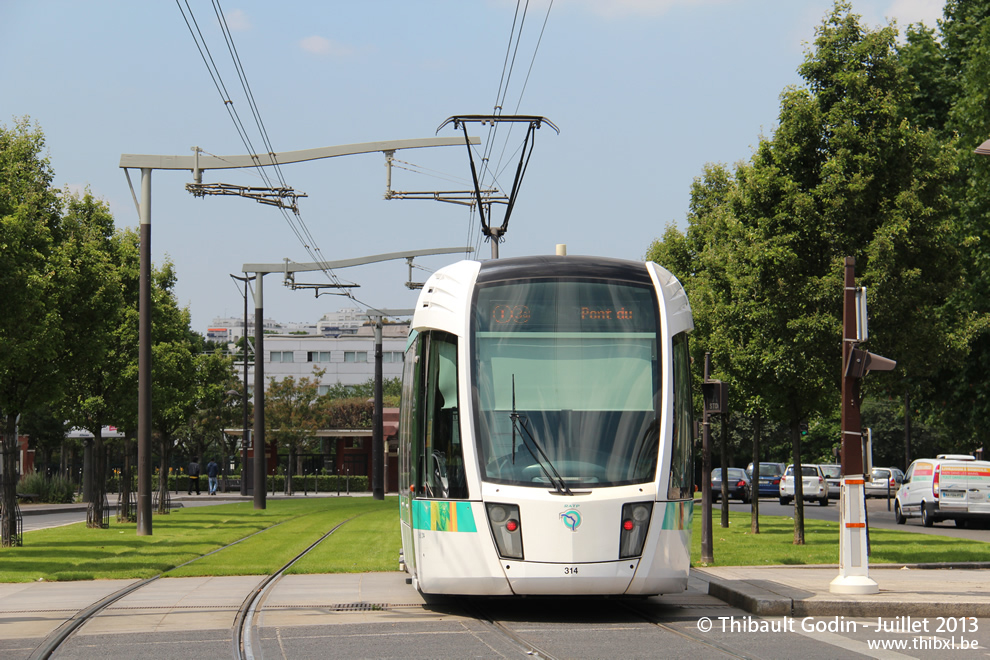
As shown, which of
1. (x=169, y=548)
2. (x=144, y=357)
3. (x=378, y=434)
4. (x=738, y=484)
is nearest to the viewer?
(x=169, y=548)

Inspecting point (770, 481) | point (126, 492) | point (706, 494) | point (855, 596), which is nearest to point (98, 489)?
point (126, 492)

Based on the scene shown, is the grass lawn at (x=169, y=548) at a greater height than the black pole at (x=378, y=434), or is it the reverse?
the black pole at (x=378, y=434)

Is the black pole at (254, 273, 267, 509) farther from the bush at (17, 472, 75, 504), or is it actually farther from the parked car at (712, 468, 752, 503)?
the parked car at (712, 468, 752, 503)

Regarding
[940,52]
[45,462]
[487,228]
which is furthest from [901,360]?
[45,462]

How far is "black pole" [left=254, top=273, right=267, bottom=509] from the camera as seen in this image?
119ft

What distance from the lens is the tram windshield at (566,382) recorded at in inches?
450

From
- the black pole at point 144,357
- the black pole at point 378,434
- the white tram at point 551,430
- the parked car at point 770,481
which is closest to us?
the white tram at point 551,430

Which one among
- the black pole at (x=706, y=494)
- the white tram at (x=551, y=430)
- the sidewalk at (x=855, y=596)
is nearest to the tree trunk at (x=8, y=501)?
the white tram at (x=551, y=430)

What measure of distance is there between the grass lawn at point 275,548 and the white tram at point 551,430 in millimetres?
5912

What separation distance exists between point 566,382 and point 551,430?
528mm

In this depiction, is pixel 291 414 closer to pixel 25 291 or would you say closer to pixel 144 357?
pixel 144 357

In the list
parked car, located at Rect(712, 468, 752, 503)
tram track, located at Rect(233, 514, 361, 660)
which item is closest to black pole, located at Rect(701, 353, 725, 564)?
tram track, located at Rect(233, 514, 361, 660)

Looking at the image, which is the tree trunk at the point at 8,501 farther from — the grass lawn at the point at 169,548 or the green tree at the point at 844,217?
the green tree at the point at 844,217

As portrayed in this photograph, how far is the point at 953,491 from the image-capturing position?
31.7m
